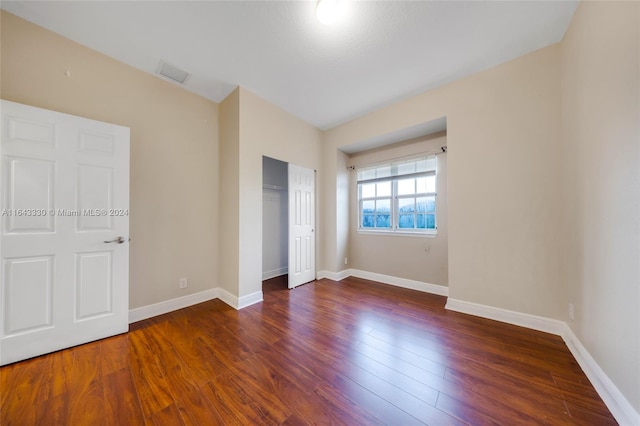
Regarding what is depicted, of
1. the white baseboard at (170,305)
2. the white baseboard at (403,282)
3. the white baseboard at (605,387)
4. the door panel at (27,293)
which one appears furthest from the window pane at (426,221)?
the door panel at (27,293)

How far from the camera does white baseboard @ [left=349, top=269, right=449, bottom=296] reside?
10.4 ft

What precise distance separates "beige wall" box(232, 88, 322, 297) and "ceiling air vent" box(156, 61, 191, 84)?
668mm

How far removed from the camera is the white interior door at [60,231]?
1677mm

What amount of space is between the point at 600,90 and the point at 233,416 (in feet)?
10.6

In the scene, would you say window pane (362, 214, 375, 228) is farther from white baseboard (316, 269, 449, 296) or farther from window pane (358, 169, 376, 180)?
white baseboard (316, 269, 449, 296)

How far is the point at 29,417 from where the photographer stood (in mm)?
1205

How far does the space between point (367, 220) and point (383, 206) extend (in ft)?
1.41

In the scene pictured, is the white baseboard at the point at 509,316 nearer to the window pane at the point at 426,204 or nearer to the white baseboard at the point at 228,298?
the window pane at the point at 426,204

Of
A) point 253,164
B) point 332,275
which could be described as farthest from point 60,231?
point 332,275

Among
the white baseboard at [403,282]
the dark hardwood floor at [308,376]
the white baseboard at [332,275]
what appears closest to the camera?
the dark hardwood floor at [308,376]

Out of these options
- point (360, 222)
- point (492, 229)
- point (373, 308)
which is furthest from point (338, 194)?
point (492, 229)

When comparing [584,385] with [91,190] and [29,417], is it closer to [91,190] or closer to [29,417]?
[29,417]

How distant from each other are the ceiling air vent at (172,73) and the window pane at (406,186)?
11.5 feet

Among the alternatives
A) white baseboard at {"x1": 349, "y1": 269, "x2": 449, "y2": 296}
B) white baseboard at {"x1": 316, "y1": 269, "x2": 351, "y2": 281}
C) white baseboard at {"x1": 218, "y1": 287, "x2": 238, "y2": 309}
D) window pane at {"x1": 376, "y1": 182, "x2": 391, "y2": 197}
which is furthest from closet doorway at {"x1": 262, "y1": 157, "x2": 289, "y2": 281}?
window pane at {"x1": 376, "y1": 182, "x2": 391, "y2": 197}
